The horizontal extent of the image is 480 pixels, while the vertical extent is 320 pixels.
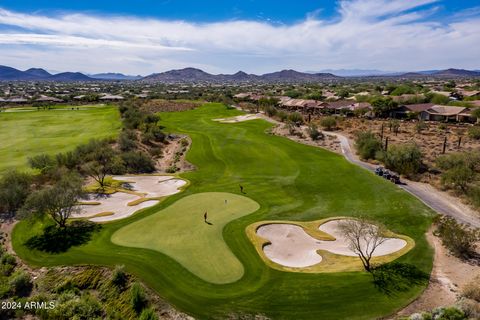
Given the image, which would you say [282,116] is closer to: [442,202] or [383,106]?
[383,106]

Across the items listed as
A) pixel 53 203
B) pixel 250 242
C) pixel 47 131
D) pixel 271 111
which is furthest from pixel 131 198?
pixel 271 111

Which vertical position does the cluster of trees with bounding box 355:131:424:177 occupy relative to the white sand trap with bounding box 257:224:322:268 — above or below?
above

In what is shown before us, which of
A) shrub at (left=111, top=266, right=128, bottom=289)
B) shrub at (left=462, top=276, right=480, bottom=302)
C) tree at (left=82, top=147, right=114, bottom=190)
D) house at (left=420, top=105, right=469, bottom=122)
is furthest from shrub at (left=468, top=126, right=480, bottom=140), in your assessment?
shrub at (left=111, top=266, right=128, bottom=289)

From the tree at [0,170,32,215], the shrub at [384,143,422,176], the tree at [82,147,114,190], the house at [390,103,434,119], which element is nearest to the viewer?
the tree at [0,170,32,215]

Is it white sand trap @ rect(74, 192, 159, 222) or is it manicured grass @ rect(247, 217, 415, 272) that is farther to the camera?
white sand trap @ rect(74, 192, 159, 222)

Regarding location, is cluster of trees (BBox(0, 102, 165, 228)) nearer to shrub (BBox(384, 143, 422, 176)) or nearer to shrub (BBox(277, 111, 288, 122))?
shrub (BBox(384, 143, 422, 176))

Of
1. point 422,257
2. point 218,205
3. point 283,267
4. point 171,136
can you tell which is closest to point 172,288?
point 283,267

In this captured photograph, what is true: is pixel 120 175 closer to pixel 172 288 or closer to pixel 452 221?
pixel 172 288
